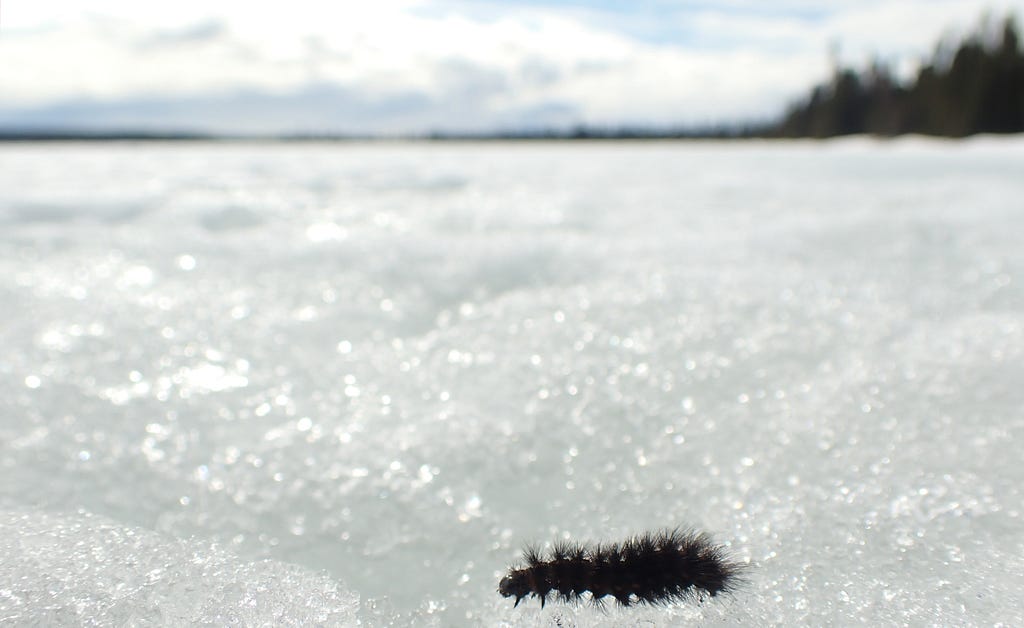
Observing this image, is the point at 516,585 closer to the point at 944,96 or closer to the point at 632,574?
the point at 632,574

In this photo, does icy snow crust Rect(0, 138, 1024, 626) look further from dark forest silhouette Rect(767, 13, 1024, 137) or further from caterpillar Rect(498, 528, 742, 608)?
dark forest silhouette Rect(767, 13, 1024, 137)

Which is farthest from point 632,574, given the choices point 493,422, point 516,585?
point 493,422

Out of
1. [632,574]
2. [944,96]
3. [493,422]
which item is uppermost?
[944,96]

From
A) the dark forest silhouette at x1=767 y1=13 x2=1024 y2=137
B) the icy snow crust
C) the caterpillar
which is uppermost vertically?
the dark forest silhouette at x1=767 y1=13 x2=1024 y2=137

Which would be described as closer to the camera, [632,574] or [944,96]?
[632,574]

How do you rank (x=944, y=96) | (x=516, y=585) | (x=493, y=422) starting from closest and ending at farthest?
(x=516, y=585) < (x=493, y=422) < (x=944, y=96)

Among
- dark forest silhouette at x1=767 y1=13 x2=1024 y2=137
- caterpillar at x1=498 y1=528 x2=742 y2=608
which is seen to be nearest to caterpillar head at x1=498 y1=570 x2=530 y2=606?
caterpillar at x1=498 y1=528 x2=742 y2=608

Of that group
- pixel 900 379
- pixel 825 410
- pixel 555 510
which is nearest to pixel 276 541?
pixel 555 510

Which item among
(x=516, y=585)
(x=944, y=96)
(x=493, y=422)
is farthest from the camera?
(x=944, y=96)
